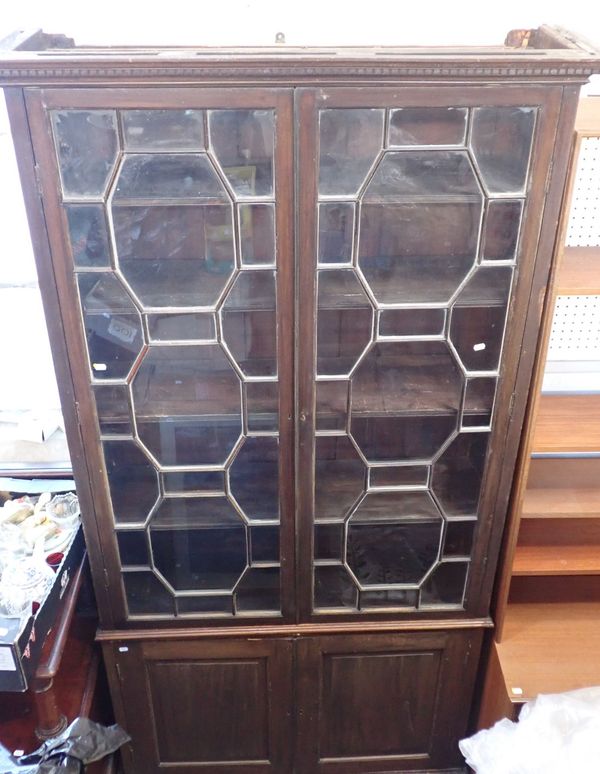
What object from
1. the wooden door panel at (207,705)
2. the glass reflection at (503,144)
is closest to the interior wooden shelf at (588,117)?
the glass reflection at (503,144)

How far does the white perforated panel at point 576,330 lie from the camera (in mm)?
2010

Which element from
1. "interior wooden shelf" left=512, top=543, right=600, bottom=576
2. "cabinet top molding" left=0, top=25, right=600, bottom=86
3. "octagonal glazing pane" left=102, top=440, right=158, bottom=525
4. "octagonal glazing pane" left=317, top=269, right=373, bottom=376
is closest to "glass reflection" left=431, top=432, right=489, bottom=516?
"interior wooden shelf" left=512, top=543, right=600, bottom=576

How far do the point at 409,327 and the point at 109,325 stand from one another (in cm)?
64

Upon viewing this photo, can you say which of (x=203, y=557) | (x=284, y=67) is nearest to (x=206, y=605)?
(x=203, y=557)

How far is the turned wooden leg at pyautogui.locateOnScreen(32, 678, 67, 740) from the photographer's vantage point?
1634 millimetres

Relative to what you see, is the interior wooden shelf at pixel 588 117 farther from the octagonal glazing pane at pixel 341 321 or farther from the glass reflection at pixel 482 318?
the octagonal glazing pane at pixel 341 321

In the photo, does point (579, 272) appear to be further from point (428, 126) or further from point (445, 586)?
point (445, 586)

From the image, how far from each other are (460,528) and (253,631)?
1.97 ft

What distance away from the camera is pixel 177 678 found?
1.96m

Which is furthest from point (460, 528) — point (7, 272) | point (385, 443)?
point (7, 272)

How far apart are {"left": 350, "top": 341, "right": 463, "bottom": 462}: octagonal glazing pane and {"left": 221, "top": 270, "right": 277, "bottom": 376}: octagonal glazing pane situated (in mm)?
211

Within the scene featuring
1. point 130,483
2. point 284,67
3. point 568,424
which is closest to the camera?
point 284,67

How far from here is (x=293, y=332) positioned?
1.53 meters

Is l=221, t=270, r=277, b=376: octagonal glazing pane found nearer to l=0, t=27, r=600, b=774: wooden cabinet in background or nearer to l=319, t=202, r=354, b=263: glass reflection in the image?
l=0, t=27, r=600, b=774: wooden cabinet in background
